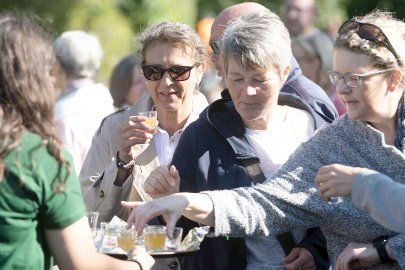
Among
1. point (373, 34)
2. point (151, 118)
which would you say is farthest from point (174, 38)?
point (373, 34)

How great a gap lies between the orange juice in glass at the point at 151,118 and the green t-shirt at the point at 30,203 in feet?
4.79

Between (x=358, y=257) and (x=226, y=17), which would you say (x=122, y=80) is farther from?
(x=358, y=257)

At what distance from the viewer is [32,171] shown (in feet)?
11.2

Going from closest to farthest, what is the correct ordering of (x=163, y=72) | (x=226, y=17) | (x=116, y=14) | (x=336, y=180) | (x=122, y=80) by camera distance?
1. (x=336, y=180)
2. (x=163, y=72)
3. (x=226, y=17)
4. (x=122, y=80)
5. (x=116, y=14)

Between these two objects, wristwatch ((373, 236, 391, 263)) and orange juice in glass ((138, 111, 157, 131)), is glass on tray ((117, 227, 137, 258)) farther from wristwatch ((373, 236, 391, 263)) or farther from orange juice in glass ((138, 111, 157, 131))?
wristwatch ((373, 236, 391, 263))

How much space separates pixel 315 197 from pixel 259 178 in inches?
13.0

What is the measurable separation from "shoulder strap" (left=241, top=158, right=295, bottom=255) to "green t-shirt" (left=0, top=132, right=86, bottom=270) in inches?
49.5

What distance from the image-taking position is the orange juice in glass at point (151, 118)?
196 inches

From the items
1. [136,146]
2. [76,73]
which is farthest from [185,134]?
[76,73]

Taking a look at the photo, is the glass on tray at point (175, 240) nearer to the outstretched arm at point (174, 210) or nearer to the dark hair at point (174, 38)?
the outstretched arm at point (174, 210)

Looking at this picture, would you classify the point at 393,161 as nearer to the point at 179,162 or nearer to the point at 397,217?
the point at 397,217

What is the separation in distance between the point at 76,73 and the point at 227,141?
3.50 meters

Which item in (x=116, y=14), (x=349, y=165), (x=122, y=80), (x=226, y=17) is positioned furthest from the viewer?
(x=116, y=14)

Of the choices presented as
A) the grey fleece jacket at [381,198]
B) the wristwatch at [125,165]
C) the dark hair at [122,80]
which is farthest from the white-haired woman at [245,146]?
the dark hair at [122,80]
